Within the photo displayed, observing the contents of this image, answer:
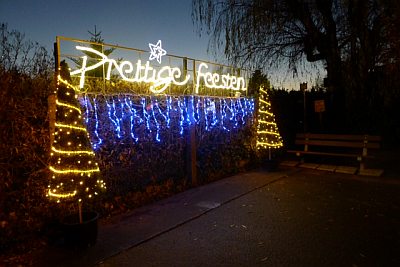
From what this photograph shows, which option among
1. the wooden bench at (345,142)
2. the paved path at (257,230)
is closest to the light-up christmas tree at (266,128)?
the wooden bench at (345,142)

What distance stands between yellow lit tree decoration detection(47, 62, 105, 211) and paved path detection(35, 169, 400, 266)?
0.79 meters

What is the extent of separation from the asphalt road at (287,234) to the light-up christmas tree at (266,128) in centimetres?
331

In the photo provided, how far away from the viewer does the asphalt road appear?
160 inches

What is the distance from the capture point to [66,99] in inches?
178

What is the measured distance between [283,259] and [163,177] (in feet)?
12.3

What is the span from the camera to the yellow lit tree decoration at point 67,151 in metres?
4.46

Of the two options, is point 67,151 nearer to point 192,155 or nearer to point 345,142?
point 192,155

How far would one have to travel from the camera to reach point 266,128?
10375 millimetres

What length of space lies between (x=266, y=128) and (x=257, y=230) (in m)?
5.75

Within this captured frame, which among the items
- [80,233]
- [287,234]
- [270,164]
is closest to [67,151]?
[80,233]

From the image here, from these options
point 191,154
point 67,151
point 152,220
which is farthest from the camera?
point 191,154

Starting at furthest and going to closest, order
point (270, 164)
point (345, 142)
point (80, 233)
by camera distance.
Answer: point (270, 164), point (345, 142), point (80, 233)

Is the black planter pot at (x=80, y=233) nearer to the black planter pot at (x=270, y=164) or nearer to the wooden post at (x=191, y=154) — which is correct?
the wooden post at (x=191, y=154)

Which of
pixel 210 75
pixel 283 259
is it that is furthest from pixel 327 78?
pixel 283 259
